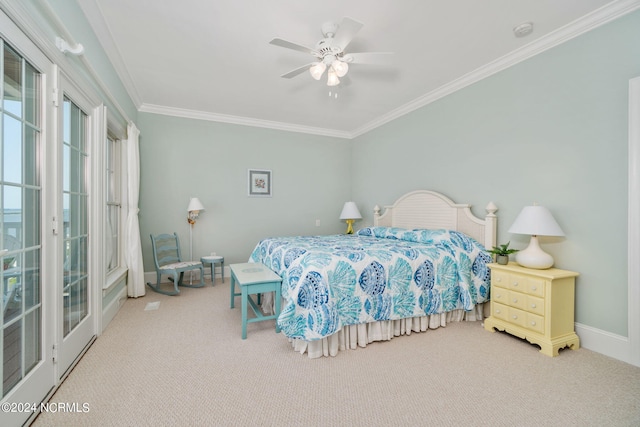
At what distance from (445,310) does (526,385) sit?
921 mm

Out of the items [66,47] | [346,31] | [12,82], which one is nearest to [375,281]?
[346,31]

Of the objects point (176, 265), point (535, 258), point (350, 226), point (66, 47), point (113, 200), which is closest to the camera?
point (66, 47)

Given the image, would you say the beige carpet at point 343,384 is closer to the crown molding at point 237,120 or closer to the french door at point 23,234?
the french door at point 23,234

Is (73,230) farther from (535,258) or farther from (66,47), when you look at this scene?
(535,258)

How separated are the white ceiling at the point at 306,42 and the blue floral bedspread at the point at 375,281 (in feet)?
6.00

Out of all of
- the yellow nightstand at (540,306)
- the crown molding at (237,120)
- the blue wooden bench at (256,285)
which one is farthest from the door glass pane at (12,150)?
the yellow nightstand at (540,306)

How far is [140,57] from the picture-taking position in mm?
2949

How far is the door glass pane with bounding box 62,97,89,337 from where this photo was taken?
6.56 feet

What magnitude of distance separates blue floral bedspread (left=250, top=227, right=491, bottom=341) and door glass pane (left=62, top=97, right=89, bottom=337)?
1.50m

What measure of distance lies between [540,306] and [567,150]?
4.40ft

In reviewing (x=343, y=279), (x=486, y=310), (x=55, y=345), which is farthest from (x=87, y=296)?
(x=486, y=310)

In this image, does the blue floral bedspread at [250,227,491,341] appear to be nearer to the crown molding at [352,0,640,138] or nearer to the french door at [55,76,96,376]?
the french door at [55,76,96,376]

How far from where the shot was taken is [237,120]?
4.78 meters

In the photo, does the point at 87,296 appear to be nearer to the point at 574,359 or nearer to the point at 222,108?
the point at 222,108
